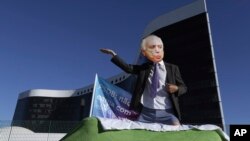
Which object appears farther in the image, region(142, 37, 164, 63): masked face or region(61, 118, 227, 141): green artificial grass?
region(142, 37, 164, 63): masked face

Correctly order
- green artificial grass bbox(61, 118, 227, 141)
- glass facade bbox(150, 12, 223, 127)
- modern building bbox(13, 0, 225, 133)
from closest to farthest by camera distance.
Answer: green artificial grass bbox(61, 118, 227, 141) < glass facade bbox(150, 12, 223, 127) < modern building bbox(13, 0, 225, 133)

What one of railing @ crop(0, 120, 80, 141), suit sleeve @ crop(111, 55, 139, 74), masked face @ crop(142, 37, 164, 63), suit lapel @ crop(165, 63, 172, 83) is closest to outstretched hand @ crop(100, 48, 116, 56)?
suit sleeve @ crop(111, 55, 139, 74)

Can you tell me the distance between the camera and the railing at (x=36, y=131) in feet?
45.9

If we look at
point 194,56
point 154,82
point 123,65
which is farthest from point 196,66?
point 123,65

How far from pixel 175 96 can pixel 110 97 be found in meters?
10.1

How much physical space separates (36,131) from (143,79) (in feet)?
32.2

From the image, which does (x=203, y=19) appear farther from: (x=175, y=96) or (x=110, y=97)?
(x=175, y=96)

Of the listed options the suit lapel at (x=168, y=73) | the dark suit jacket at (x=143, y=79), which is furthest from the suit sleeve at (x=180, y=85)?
the suit lapel at (x=168, y=73)

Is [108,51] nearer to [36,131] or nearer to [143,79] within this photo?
[143,79]

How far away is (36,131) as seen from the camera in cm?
1518

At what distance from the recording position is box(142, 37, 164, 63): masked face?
22.7 ft

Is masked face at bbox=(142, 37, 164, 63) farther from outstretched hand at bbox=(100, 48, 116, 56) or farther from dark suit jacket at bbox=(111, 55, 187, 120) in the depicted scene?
outstretched hand at bbox=(100, 48, 116, 56)

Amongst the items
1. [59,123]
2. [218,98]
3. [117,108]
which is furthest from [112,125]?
[218,98]

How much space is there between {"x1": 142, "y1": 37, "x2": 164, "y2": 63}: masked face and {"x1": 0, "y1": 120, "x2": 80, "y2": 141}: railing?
25.1 ft
